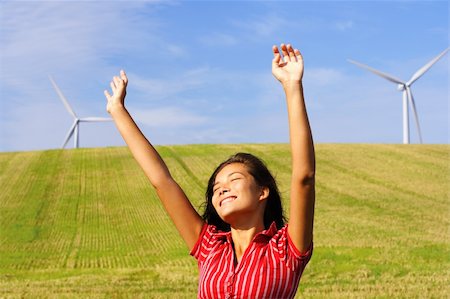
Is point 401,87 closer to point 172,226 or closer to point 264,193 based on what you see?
point 172,226

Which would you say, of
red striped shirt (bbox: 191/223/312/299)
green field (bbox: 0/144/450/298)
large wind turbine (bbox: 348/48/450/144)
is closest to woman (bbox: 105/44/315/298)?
red striped shirt (bbox: 191/223/312/299)

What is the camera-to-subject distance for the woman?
324cm

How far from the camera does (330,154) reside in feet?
162

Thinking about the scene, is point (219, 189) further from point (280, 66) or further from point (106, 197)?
point (106, 197)

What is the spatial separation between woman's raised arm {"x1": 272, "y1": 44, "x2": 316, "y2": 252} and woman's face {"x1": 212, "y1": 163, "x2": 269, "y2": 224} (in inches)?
9.1

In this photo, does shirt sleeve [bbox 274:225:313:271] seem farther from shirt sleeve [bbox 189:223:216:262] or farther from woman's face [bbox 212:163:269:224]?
shirt sleeve [bbox 189:223:216:262]

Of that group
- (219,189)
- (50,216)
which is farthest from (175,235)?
(219,189)

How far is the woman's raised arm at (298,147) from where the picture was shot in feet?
10.5

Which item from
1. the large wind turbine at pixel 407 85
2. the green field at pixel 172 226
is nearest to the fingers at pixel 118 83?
the green field at pixel 172 226

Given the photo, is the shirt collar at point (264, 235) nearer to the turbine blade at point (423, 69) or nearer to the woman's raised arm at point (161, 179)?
the woman's raised arm at point (161, 179)

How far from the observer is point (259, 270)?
3.27 m

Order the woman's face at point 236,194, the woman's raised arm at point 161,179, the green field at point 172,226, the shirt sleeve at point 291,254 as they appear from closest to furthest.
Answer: the shirt sleeve at point 291,254 < the woman's face at point 236,194 < the woman's raised arm at point 161,179 < the green field at point 172,226

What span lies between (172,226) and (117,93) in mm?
27933

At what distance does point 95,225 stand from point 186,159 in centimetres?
1741
